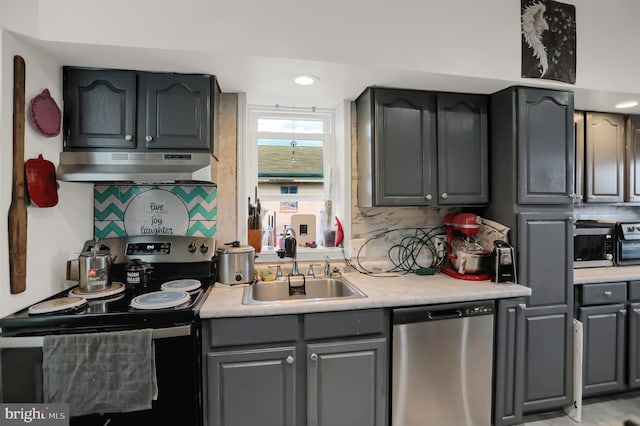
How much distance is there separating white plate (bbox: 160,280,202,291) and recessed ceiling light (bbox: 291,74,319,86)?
138 centimetres

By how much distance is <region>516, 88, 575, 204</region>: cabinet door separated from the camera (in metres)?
1.89

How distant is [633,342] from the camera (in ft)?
6.89

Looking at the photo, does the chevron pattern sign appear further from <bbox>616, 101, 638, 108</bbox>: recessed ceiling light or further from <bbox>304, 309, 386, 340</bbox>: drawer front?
<bbox>616, 101, 638, 108</bbox>: recessed ceiling light

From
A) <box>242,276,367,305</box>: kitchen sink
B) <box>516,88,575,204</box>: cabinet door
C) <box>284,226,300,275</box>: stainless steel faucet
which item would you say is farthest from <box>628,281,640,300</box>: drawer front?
<box>284,226,300,275</box>: stainless steel faucet

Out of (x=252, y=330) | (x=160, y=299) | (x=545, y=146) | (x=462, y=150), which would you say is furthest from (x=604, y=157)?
(x=160, y=299)

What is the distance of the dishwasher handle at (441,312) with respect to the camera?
62.6 inches

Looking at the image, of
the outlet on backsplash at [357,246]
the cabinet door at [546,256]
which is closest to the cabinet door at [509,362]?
the cabinet door at [546,256]

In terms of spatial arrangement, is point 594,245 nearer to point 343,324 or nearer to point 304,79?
point 343,324

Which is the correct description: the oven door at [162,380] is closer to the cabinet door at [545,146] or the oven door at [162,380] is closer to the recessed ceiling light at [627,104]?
the cabinet door at [545,146]

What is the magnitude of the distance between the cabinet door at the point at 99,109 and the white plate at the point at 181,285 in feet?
2.69

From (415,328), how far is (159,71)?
6.76 feet

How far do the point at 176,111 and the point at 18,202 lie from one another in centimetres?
85

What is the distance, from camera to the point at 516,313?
1.80 meters

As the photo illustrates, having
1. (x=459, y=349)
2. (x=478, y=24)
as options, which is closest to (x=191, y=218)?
(x=459, y=349)
